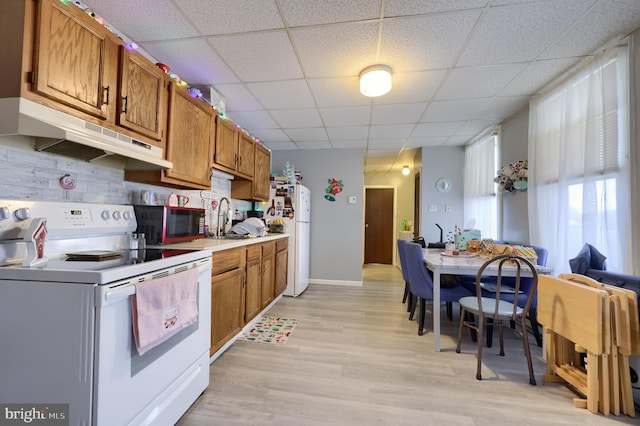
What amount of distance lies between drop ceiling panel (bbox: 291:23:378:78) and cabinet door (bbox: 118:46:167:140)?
1003 mm

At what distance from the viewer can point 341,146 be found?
439cm

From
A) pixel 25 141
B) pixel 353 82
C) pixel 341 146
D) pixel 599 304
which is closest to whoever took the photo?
pixel 25 141

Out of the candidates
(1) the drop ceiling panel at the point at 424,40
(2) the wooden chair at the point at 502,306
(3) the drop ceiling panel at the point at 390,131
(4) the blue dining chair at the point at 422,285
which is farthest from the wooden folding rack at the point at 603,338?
(3) the drop ceiling panel at the point at 390,131

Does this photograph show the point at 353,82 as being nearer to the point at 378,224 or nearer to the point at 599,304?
the point at 599,304

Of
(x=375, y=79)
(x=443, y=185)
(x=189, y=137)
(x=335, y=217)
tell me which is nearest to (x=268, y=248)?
(x=189, y=137)

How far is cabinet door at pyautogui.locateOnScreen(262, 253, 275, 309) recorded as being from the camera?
2795mm

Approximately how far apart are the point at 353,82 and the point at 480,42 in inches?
A: 39.9

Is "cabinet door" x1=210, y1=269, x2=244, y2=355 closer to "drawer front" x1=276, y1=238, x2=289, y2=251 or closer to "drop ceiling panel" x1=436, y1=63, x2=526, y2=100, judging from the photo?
"drawer front" x1=276, y1=238, x2=289, y2=251

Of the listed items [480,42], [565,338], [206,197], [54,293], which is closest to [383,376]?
[565,338]

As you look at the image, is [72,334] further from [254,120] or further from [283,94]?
[254,120]

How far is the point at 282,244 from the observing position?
136 inches

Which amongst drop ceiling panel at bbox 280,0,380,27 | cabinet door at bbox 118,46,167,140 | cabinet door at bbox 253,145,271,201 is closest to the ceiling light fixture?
drop ceiling panel at bbox 280,0,380,27

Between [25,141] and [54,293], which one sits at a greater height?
[25,141]

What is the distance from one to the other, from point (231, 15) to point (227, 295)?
2.00m
